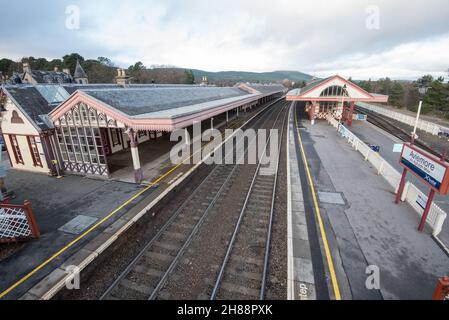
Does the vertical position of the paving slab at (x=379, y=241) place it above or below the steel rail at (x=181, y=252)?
above

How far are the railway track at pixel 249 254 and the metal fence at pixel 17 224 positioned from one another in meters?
7.56

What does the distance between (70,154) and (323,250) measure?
15.6 metres

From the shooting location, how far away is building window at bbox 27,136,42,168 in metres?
14.6

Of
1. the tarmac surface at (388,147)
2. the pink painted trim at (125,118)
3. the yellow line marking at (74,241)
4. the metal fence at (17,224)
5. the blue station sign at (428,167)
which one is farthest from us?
the pink painted trim at (125,118)

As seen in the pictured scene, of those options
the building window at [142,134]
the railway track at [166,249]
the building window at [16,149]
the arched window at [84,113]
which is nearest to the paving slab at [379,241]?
the railway track at [166,249]

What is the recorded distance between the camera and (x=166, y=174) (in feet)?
47.1

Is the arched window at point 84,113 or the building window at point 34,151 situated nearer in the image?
the arched window at point 84,113

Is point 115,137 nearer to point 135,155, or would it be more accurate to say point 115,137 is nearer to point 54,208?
point 135,155

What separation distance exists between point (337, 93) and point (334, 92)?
0.43m

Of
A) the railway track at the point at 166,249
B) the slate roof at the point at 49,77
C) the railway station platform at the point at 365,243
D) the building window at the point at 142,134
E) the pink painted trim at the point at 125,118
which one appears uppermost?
the slate roof at the point at 49,77

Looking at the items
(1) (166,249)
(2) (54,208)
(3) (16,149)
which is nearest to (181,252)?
(1) (166,249)

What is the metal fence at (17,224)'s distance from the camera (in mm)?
8344

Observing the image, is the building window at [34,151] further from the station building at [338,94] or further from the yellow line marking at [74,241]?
the station building at [338,94]
